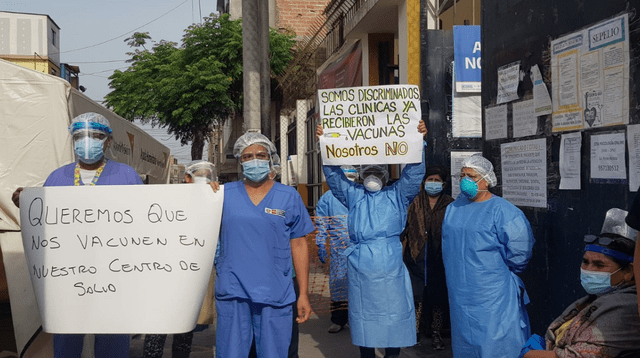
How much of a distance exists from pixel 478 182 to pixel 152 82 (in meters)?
19.9

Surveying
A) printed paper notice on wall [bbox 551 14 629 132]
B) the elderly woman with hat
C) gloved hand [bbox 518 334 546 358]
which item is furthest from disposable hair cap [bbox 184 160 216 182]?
the elderly woman with hat

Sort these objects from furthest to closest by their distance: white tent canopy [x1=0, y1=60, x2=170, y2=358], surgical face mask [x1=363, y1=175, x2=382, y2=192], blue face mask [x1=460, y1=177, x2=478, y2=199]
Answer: surgical face mask [x1=363, y1=175, x2=382, y2=192] < blue face mask [x1=460, y1=177, x2=478, y2=199] < white tent canopy [x1=0, y1=60, x2=170, y2=358]

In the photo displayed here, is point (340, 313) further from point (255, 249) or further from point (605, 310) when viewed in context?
point (605, 310)

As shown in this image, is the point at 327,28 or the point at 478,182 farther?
the point at 327,28

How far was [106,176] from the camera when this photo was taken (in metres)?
4.46

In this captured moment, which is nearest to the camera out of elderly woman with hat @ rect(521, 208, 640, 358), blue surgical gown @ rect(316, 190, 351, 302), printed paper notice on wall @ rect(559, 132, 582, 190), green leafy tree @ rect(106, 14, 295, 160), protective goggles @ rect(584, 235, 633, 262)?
elderly woman with hat @ rect(521, 208, 640, 358)

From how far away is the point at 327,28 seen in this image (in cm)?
1537

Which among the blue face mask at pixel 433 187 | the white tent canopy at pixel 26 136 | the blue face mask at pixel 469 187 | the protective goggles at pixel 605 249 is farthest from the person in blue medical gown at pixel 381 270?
the white tent canopy at pixel 26 136

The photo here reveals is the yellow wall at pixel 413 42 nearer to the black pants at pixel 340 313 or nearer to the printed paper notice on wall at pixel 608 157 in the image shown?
the black pants at pixel 340 313

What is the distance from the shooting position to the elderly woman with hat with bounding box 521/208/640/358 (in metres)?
2.91

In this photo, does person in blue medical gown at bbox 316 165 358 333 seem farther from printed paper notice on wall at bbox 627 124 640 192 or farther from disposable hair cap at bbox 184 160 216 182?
printed paper notice on wall at bbox 627 124 640 192

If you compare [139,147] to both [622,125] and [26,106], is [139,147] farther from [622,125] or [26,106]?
[622,125]

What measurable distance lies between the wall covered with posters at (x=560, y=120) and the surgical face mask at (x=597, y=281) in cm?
118

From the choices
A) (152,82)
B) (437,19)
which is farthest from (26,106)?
(152,82)
